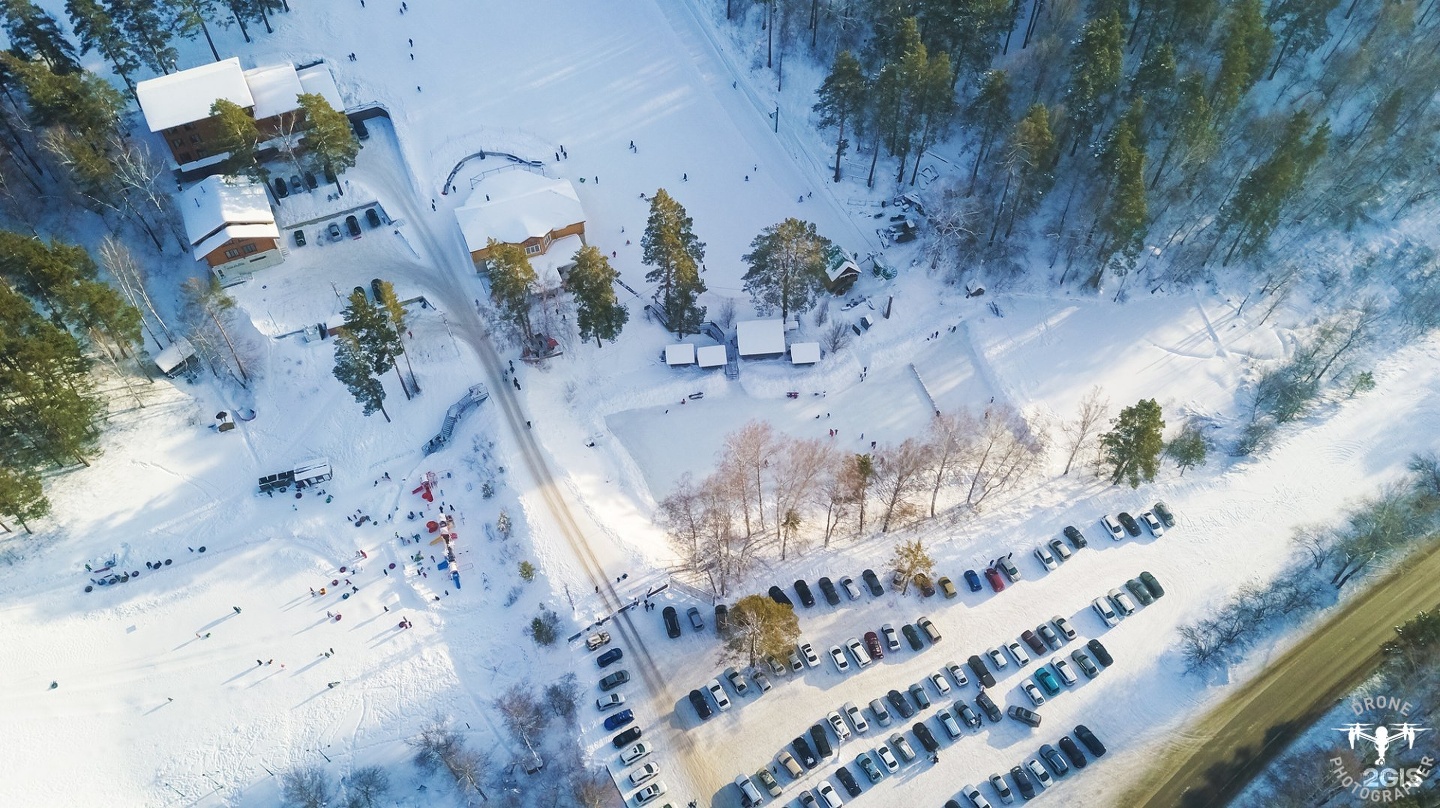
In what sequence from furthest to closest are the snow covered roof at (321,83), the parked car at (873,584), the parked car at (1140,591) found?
1. the snow covered roof at (321,83)
2. the parked car at (873,584)
3. the parked car at (1140,591)

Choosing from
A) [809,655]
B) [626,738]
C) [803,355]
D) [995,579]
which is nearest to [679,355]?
[803,355]

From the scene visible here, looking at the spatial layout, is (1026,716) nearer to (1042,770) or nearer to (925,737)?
(1042,770)

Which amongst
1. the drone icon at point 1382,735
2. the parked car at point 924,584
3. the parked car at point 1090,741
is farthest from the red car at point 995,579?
the drone icon at point 1382,735

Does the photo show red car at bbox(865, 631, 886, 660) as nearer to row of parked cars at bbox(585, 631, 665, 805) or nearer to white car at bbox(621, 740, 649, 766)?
row of parked cars at bbox(585, 631, 665, 805)

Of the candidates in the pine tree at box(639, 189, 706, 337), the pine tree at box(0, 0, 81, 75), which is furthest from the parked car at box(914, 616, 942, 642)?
the pine tree at box(0, 0, 81, 75)

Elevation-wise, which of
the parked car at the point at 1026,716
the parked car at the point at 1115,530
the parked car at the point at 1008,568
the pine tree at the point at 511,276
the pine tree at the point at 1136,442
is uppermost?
the pine tree at the point at 511,276

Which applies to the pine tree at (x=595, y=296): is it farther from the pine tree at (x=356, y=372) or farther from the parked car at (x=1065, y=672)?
the parked car at (x=1065, y=672)

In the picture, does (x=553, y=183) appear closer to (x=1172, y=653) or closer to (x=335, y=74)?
(x=335, y=74)
